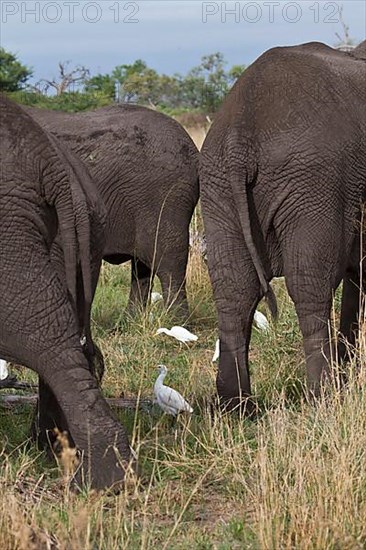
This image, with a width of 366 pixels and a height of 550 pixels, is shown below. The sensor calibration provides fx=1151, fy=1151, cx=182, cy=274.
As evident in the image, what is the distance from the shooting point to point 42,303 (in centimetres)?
436

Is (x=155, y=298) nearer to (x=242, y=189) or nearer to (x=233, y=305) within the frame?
(x=233, y=305)

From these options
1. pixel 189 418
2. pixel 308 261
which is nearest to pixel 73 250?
pixel 189 418

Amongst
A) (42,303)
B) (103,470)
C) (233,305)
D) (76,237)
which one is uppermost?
(76,237)

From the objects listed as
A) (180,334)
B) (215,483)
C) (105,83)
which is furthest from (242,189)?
(105,83)

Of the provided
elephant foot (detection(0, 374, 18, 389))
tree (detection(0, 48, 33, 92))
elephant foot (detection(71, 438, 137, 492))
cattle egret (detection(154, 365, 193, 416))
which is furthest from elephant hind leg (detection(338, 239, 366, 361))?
tree (detection(0, 48, 33, 92))

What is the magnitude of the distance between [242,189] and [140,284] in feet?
12.4

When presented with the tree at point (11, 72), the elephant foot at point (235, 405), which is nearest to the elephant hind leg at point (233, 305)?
the elephant foot at point (235, 405)

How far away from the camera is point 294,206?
17.7 ft

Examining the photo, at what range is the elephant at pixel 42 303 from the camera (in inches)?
171

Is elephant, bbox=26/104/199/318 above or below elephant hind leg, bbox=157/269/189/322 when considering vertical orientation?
above

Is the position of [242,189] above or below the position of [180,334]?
above

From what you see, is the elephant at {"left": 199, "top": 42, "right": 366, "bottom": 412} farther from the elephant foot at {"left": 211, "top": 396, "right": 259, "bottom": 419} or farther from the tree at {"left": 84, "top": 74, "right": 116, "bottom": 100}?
the tree at {"left": 84, "top": 74, "right": 116, "bottom": 100}

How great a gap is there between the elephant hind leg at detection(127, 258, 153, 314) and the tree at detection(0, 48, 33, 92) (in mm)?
19760

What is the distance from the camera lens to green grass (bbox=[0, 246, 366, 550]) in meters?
3.70
